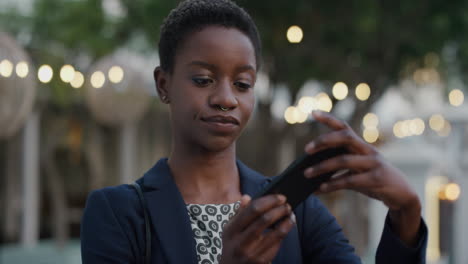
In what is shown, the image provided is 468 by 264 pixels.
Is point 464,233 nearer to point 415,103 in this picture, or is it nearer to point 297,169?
point 415,103

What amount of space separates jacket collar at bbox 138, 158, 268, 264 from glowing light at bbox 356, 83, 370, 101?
920cm

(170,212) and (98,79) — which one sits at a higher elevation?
(98,79)

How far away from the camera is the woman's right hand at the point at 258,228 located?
1.34 m

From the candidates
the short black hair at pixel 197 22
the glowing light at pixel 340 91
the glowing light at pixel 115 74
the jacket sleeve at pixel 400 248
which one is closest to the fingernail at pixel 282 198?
the jacket sleeve at pixel 400 248

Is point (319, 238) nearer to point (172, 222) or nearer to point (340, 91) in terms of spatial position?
point (172, 222)

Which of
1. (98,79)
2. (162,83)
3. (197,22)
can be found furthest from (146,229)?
(98,79)

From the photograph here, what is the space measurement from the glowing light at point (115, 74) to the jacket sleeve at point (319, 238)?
8.20 m

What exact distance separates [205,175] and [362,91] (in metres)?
9.35

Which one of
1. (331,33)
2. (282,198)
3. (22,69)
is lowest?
(282,198)

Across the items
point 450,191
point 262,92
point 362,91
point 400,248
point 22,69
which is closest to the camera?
point 400,248

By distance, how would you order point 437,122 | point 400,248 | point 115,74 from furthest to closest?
point 437,122, point 115,74, point 400,248

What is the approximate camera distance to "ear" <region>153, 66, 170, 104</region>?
1.91m

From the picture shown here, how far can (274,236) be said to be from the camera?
1.36 m

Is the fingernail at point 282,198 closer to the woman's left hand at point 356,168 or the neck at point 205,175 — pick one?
Result: the woman's left hand at point 356,168
